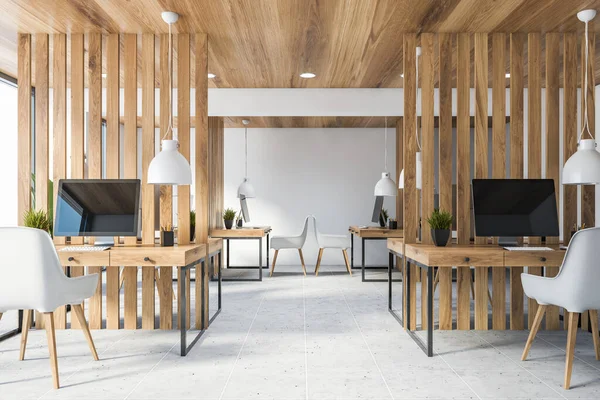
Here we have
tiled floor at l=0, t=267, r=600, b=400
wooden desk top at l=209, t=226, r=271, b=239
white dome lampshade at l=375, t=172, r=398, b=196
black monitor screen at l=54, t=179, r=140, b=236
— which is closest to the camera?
tiled floor at l=0, t=267, r=600, b=400

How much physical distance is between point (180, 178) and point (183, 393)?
4.69 feet

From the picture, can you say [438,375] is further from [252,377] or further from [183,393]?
[183,393]

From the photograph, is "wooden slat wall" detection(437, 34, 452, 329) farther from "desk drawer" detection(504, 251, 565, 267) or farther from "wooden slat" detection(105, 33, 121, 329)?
"wooden slat" detection(105, 33, 121, 329)

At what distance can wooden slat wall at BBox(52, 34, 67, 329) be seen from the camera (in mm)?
4141

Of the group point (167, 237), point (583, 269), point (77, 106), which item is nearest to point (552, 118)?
point (583, 269)

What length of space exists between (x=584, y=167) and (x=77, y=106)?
12.3 feet

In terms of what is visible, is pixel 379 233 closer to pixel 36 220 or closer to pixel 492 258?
pixel 492 258

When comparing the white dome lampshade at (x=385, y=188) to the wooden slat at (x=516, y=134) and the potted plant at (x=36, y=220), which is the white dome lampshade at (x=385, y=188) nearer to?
the wooden slat at (x=516, y=134)

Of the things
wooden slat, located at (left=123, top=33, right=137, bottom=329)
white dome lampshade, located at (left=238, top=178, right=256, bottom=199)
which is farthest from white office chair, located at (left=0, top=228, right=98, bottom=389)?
white dome lampshade, located at (left=238, top=178, right=256, bottom=199)

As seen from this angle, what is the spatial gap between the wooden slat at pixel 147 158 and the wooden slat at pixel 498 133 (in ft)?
8.81

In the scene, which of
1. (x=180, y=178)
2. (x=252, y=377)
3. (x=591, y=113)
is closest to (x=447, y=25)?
(x=591, y=113)

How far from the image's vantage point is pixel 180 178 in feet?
11.7

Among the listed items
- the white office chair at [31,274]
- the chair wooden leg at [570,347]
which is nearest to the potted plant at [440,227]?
the chair wooden leg at [570,347]

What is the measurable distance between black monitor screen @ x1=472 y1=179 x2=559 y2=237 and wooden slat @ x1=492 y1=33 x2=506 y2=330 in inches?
11.3
